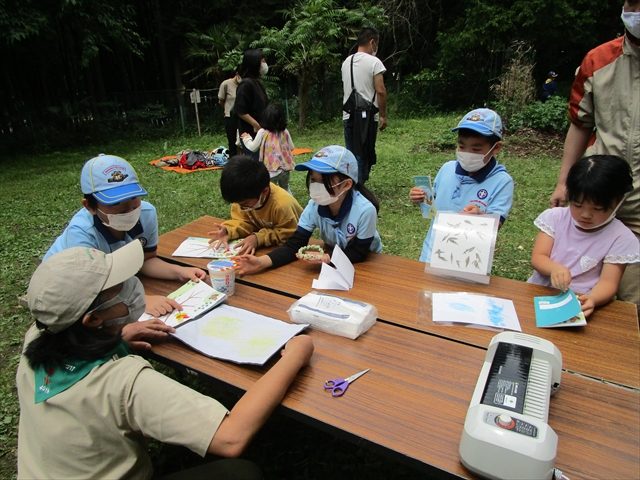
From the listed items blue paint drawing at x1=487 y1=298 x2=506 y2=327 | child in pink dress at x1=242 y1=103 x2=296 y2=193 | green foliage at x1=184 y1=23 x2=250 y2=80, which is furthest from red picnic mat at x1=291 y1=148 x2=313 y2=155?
blue paint drawing at x1=487 y1=298 x2=506 y2=327

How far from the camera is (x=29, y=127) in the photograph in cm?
1123

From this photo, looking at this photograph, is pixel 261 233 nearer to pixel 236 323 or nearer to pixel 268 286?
pixel 268 286

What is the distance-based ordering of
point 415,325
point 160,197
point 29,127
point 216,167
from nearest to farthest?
point 415,325 < point 160,197 < point 216,167 < point 29,127

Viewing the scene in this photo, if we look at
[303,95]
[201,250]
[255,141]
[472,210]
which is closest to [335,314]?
[472,210]

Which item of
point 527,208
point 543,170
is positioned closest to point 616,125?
point 527,208

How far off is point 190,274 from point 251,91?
3753mm

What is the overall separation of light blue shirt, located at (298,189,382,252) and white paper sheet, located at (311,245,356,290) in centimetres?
27

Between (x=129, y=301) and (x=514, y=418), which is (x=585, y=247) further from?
(x=129, y=301)

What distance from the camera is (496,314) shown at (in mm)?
1814

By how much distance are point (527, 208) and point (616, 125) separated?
356 cm

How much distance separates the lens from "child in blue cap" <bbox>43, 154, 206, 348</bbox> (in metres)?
2.09

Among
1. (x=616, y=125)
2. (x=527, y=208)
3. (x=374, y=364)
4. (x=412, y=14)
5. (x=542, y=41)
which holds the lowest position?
(x=527, y=208)

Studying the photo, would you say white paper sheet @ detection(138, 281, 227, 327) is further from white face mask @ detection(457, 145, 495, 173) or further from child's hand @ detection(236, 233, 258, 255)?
white face mask @ detection(457, 145, 495, 173)

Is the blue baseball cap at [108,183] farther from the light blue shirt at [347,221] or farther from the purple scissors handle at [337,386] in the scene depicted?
the purple scissors handle at [337,386]
